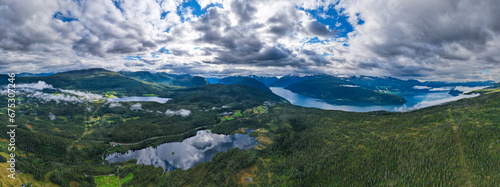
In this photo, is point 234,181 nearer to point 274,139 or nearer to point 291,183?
point 291,183

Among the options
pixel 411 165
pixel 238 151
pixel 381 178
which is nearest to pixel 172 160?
pixel 238 151

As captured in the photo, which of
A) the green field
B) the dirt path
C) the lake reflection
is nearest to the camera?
the dirt path

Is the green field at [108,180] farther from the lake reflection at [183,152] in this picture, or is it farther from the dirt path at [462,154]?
the dirt path at [462,154]

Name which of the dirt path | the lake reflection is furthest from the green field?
the dirt path

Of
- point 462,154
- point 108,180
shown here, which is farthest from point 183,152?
point 462,154

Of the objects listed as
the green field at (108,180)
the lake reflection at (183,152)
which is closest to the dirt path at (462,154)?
the lake reflection at (183,152)

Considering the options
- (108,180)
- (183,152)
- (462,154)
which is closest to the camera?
(462,154)

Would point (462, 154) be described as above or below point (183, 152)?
above

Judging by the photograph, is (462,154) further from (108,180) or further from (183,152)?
(108,180)

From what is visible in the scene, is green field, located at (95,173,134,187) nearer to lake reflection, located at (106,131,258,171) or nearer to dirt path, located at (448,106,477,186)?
lake reflection, located at (106,131,258,171)
